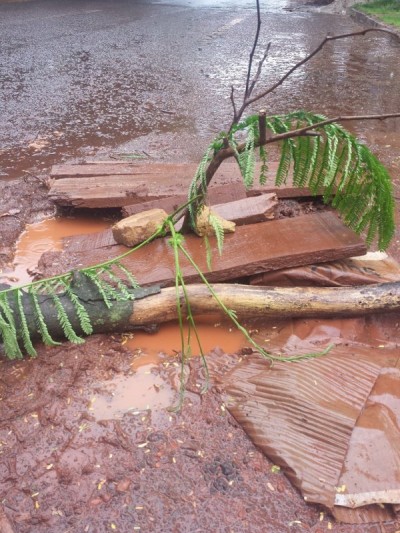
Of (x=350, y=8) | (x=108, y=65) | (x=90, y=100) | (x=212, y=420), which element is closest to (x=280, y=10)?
(x=350, y=8)

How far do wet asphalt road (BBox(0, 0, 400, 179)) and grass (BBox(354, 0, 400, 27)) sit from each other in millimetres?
1238

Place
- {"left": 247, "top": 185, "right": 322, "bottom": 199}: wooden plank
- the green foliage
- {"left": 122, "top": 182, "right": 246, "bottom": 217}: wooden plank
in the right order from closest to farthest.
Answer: the green foliage
{"left": 122, "top": 182, "right": 246, "bottom": 217}: wooden plank
{"left": 247, "top": 185, "right": 322, "bottom": 199}: wooden plank

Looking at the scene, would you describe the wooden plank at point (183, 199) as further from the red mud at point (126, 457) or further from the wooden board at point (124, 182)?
the red mud at point (126, 457)

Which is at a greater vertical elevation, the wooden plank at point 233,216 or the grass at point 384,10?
the grass at point 384,10

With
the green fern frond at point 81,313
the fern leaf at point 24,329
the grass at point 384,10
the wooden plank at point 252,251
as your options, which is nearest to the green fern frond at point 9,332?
the fern leaf at point 24,329

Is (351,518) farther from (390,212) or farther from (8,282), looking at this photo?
(8,282)

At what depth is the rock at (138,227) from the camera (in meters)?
3.65

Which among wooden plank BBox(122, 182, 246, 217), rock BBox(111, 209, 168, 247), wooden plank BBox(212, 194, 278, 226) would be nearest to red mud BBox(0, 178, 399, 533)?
rock BBox(111, 209, 168, 247)

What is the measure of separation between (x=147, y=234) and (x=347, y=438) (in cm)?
202

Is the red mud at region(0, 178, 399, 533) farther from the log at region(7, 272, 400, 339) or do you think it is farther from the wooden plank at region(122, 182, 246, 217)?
the wooden plank at region(122, 182, 246, 217)

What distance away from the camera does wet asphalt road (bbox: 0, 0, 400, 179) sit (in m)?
6.48

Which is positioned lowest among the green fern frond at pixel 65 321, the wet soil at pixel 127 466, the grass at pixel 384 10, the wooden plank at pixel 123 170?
the wet soil at pixel 127 466

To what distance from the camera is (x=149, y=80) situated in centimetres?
925

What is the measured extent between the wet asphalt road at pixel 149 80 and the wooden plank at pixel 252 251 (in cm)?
251
